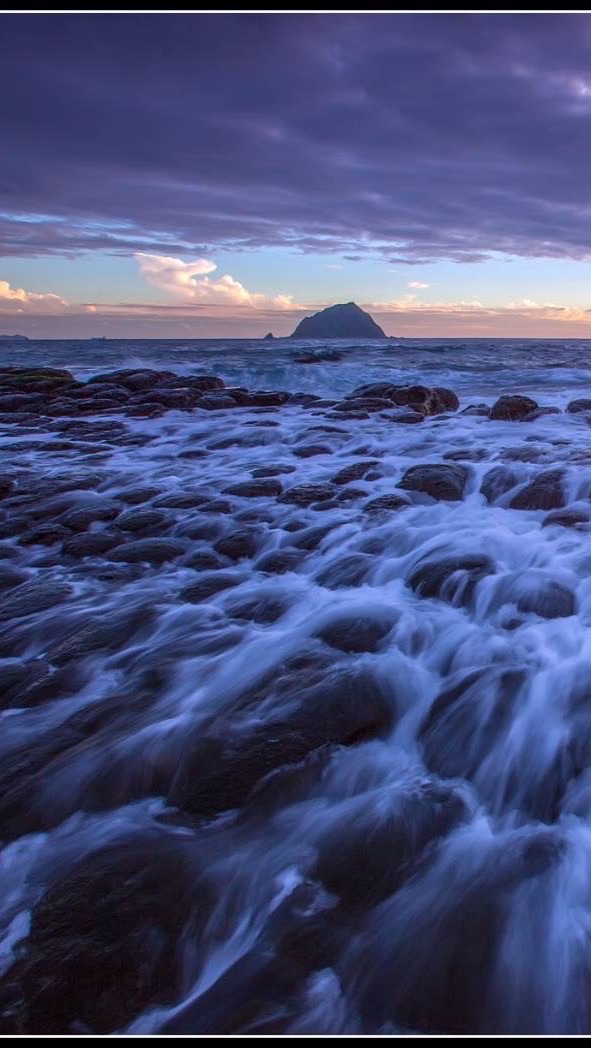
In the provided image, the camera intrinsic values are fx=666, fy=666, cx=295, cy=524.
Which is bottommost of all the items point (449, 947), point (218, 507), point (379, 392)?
point (449, 947)

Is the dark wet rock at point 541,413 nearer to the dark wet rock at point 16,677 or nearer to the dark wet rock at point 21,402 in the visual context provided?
the dark wet rock at point 21,402

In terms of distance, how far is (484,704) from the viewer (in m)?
3.79

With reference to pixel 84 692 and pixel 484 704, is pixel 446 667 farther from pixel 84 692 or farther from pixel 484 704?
pixel 84 692

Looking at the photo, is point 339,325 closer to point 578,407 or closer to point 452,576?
point 578,407

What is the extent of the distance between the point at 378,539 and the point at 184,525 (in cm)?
204

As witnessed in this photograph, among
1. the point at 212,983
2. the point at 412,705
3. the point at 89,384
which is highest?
the point at 89,384

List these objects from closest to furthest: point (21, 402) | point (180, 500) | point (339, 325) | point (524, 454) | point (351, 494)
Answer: point (180, 500), point (351, 494), point (524, 454), point (21, 402), point (339, 325)

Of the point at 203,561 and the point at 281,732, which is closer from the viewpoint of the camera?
the point at 281,732

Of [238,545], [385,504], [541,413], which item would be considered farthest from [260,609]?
[541,413]

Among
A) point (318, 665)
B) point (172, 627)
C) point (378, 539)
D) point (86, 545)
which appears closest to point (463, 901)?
point (318, 665)

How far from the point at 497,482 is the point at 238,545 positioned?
11.9ft

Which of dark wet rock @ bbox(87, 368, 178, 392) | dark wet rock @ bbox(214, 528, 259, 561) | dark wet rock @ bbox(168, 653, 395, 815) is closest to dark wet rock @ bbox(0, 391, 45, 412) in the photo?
dark wet rock @ bbox(87, 368, 178, 392)

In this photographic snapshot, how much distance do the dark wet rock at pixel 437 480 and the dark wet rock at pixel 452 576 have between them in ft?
7.28

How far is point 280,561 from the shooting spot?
6.00 m
